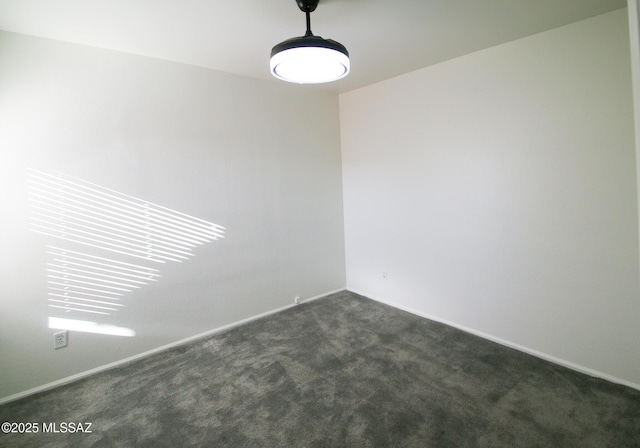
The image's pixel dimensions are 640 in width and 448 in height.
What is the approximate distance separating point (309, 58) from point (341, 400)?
2.17m


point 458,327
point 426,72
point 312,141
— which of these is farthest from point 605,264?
point 312,141

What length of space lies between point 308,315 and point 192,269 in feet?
4.43

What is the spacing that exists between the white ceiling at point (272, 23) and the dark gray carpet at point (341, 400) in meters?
2.56

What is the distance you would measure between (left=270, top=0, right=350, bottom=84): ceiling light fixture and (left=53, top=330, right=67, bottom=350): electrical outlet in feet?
8.22

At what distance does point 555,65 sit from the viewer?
7.79 feet

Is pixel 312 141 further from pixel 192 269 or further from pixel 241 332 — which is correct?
pixel 241 332

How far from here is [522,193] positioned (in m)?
2.62

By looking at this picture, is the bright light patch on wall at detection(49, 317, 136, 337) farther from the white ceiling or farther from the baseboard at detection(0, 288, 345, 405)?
the white ceiling

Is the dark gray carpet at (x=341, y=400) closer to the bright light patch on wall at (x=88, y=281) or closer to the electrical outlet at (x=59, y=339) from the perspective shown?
the electrical outlet at (x=59, y=339)

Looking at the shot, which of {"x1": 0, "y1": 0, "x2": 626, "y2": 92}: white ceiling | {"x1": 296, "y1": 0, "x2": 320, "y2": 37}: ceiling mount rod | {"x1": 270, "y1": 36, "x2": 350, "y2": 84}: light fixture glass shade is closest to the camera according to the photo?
{"x1": 270, "y1": 36, "x2": 350, "y2": 84}: light fixture glass shade

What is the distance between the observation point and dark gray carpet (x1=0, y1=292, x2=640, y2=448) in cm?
188

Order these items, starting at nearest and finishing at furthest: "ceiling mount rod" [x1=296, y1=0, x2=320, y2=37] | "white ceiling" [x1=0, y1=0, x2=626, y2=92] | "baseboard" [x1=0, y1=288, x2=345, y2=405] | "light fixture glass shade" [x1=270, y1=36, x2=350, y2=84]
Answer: "light fixture glass shade" [x1=270, y1=36, x2=350, y2=84]
"ceiling mount rod" [x1=296, y1=0, x2=320, y2=37]
"white ceiling" [x1=0, y1=0, x2=626, y2=92]
"baseboard" [x1=0, y1=288, x2=345, y2=405]

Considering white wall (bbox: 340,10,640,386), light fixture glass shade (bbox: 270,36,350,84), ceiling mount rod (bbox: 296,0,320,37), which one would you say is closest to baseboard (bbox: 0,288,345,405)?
white wall (bbox: 340,10,640,386)

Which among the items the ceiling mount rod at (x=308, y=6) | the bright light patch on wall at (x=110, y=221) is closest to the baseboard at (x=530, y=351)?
the bright light patch on wall at (x=110, y=221)
